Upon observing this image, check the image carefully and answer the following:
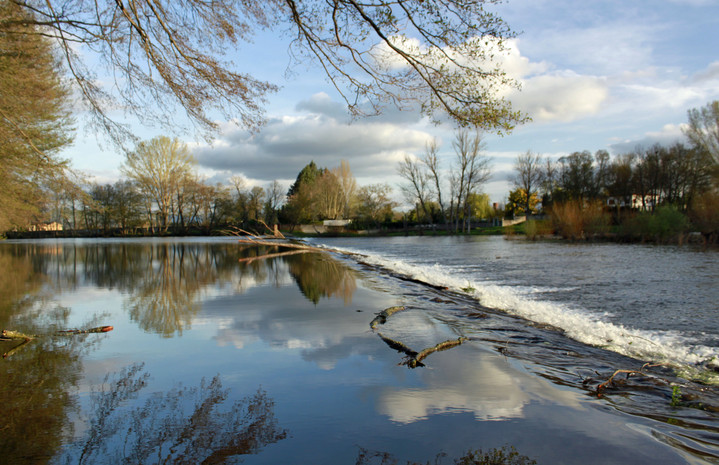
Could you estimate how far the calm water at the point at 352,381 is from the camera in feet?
8.99

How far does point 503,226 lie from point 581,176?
40.5 ft

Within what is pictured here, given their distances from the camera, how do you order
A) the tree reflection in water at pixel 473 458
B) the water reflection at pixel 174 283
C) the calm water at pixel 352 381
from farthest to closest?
the water reflection at pixel 174 283, the calm water at pixel 352 381, the tree reflection in water at pixel 473 458

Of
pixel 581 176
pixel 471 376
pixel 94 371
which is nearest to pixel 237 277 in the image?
pixel 94 371

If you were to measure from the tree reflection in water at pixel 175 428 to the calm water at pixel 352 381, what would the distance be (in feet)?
0.05

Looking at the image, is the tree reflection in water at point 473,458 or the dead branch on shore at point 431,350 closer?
the tree reflection in water at point 473,458

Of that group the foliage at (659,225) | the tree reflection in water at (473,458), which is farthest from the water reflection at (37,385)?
the foliage at (659,225)

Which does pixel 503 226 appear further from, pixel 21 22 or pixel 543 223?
pixel 21 22

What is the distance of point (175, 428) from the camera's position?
295 centimetres

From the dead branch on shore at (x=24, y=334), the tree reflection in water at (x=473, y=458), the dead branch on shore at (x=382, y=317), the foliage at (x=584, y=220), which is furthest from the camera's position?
the foliage at (x=584, y=220)

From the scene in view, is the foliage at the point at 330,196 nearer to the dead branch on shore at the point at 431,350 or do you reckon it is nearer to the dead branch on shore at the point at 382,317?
the dead branch on shore at the point at 382,317

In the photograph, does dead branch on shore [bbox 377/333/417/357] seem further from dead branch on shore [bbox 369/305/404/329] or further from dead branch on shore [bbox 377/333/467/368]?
dead branch on shore [bbox 369/305/404/329]

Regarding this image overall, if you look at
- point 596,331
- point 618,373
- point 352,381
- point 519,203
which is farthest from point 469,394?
point 519,203

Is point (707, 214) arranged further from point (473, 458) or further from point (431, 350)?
point (473, 458)

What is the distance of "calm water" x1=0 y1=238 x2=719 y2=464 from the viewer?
274 centimetres
